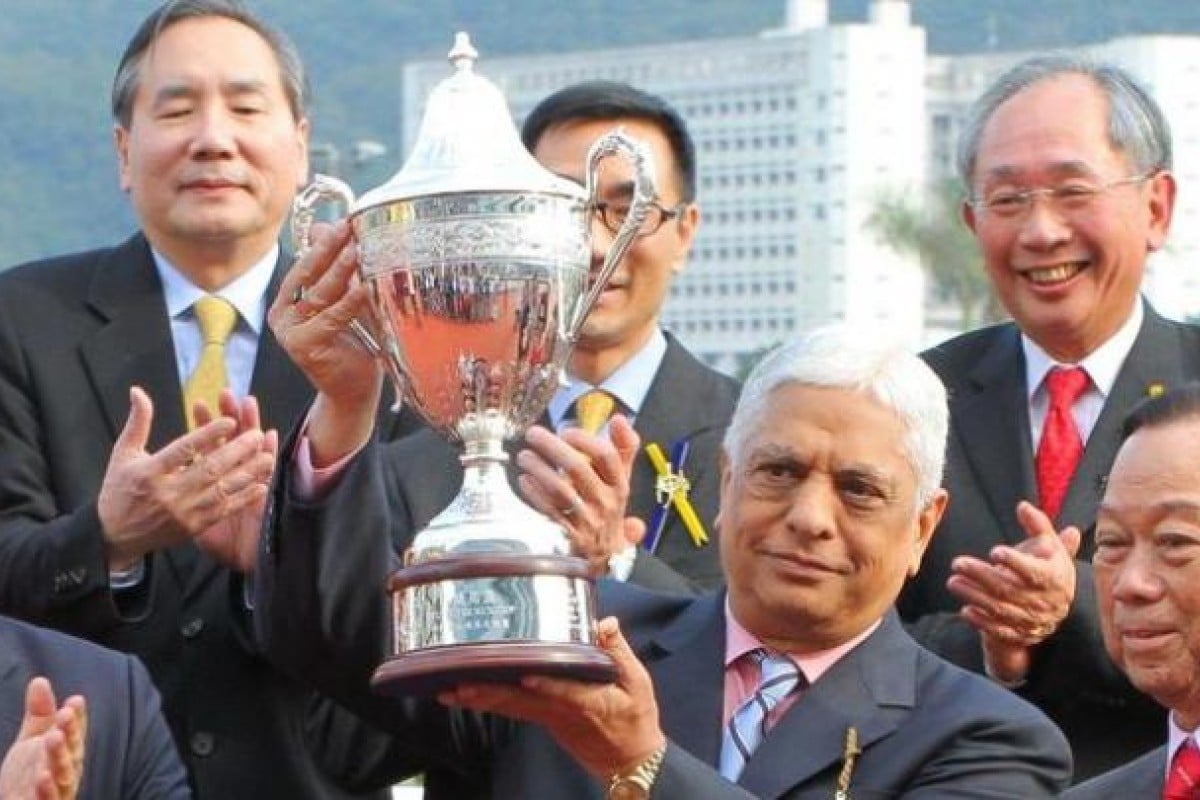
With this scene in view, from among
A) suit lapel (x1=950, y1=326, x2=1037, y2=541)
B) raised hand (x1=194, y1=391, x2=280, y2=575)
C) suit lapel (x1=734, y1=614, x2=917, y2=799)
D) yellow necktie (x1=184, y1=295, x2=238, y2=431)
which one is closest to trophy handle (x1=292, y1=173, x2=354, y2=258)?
raised hand (x1=194, y1=391, x2=280, y2=575)

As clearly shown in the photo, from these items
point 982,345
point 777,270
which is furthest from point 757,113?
point 982,345

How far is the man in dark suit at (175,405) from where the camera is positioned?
7801 millimetres

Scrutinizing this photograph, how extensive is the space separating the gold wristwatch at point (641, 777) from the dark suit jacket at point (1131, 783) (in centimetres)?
83

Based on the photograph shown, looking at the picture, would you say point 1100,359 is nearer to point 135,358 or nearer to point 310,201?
point 135,358

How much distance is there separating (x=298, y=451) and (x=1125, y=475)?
1374 mm

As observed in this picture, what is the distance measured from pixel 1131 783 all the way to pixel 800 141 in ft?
452

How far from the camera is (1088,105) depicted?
8.43 meters

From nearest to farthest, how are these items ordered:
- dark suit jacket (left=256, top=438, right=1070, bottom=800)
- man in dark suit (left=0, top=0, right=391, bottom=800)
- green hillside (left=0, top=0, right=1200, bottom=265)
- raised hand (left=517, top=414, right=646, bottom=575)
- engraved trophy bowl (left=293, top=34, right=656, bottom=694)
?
engraved trophy bowl (left=293, top=34, right=656, bottom=694), dark suit jacket (left=256, top=438, right=1070, bottom=800), raised hand (left=517, top=414, right=646, bottom=575), man in dark suit (left=0, top=0, right=391, bottom=800), green hillside (left=0, top=0, right=1200, bottom=265)

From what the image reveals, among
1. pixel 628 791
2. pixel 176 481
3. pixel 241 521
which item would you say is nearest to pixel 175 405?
pixel 241 521

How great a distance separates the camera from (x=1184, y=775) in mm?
6836

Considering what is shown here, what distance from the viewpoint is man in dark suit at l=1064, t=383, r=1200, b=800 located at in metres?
6.87

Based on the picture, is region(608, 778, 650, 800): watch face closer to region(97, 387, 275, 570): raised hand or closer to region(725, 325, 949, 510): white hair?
region(725, 325, 949, 510): white hair

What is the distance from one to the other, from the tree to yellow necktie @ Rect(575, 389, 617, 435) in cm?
9458

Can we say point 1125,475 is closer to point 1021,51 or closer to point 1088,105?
point 1088,105
